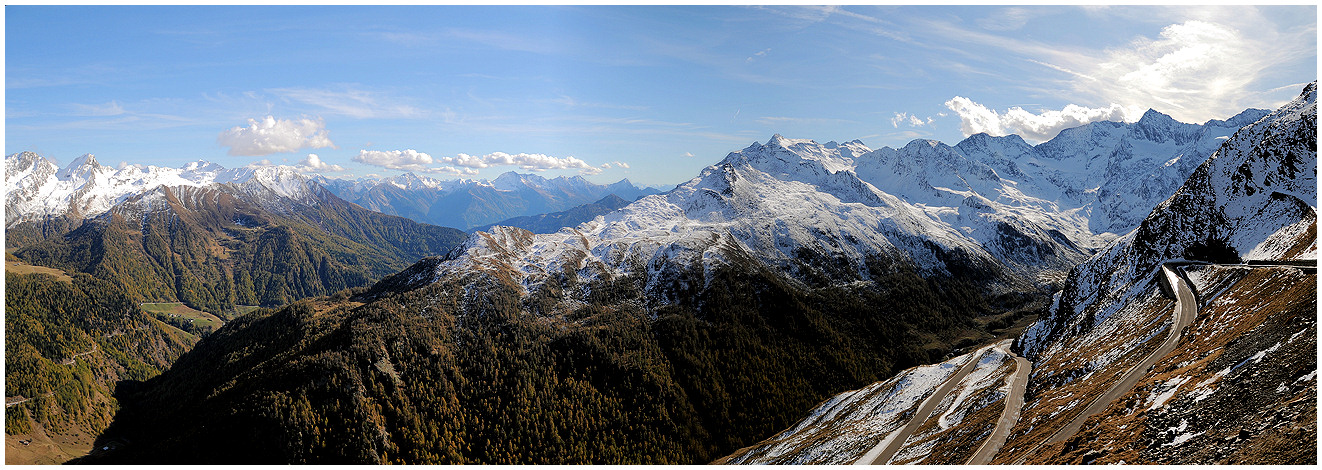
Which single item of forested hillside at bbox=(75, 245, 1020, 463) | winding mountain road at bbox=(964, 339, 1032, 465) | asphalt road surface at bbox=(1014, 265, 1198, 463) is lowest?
forested hillside at bbox=(75, 245, 1020, 463)

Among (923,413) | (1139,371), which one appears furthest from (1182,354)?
(923,413)

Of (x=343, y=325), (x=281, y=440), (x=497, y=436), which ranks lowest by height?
(x=497, y=436)

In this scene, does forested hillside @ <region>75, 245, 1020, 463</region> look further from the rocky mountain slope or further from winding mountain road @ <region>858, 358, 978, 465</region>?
winding mountain road @ <region>858, 358, 978, 465</region>

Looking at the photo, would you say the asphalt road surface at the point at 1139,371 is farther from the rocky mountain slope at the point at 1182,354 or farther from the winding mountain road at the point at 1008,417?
the winding mountain road at the point at 1008,417

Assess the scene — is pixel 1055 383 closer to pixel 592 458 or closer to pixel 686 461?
pixel 686 461

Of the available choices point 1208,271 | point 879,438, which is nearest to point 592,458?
point 879,438

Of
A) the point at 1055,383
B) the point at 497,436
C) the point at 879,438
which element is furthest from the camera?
the point at 497,436

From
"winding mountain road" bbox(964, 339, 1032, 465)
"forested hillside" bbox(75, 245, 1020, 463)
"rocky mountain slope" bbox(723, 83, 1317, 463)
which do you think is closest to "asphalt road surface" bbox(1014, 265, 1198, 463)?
"rocky mountain slope" bbox(723, 83, 1317, 463)
